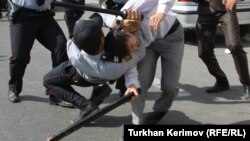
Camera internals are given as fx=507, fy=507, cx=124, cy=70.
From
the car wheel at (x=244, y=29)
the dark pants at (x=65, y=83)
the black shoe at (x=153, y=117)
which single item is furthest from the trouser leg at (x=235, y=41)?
the car wheel at (x=244, y=29)

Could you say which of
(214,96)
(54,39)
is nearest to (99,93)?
(54,39)

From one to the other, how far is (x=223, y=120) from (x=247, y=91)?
69 centimetres

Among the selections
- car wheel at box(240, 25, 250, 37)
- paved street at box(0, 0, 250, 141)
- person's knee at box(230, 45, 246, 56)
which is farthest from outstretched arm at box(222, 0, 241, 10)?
car wheel at box(240, 25, 250, 37)

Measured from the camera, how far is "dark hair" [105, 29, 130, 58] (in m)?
3.68

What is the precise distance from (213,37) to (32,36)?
6.15 ft

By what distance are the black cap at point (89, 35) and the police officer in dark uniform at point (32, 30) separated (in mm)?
1262

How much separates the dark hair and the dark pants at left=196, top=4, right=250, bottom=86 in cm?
164

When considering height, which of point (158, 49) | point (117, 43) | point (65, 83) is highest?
point (117, 43)

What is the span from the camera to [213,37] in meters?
5.34

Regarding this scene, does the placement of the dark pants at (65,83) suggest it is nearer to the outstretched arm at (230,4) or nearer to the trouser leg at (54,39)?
the trouser leg at (54,39)

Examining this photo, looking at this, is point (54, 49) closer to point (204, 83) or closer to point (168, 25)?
point (168, 25)

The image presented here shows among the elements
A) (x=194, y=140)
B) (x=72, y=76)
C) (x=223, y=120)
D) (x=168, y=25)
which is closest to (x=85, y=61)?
(x=72, y=76)

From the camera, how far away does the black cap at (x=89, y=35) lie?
3.65 metres

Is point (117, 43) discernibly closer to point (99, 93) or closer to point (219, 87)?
point (99, 93)
